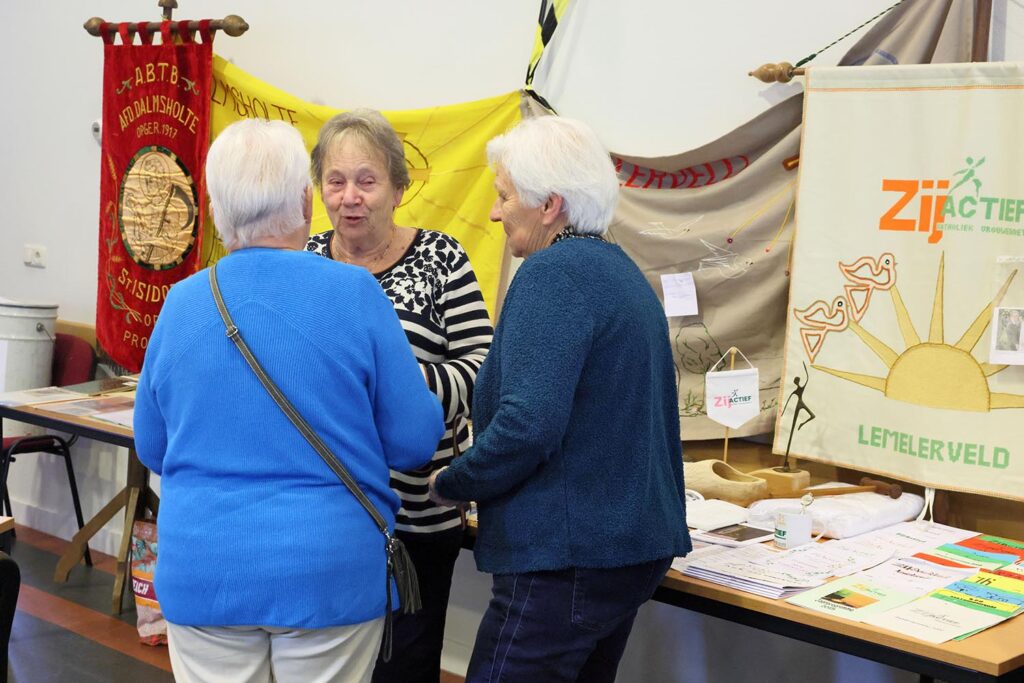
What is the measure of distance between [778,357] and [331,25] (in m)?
2.17

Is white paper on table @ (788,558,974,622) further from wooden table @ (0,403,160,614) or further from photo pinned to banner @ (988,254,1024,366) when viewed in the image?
wooden table @ (0,403,160,614)

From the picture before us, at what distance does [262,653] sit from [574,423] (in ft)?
1.87

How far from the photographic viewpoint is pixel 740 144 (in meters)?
2.84

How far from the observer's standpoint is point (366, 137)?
217cm

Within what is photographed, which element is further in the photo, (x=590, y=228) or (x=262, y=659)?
(x=590, y=228)

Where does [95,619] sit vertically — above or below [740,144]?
below

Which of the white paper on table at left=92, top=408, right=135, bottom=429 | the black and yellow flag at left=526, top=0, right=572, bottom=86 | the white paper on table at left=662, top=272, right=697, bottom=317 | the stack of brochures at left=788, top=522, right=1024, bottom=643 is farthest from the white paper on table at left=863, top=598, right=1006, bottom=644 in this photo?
the white paper on table at left=92, top=408, right=135, bottom=429

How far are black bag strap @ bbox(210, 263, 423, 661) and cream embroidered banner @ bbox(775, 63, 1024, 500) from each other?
1.40m

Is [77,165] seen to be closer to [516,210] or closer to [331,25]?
[331,25]

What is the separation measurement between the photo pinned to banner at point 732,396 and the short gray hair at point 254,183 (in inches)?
57.7

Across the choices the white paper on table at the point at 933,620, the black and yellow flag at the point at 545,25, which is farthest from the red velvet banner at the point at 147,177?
the white paper on table at the point at 933,620

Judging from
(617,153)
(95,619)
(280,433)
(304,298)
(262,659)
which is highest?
(617,153)

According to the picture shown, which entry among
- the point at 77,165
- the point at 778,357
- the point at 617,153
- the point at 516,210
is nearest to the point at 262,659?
the point at 516,210

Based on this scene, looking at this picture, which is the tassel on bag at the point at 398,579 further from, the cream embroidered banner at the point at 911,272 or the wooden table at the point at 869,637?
the cream embroidered banner at the point at 911,272
